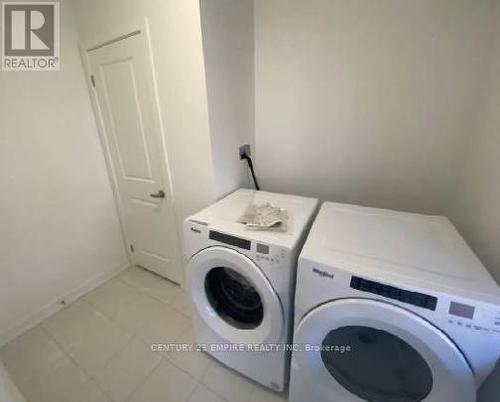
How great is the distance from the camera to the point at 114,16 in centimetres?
147

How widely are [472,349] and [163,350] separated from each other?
1.55 m

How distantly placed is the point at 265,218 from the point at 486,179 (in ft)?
3.23

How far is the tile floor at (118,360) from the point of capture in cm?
129

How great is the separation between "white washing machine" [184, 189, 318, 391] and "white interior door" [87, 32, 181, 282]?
650 millimetres

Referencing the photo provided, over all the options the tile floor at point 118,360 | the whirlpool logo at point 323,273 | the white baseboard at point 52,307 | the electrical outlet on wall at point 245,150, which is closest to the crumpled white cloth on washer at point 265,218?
the whirlpool logo at point 323,273

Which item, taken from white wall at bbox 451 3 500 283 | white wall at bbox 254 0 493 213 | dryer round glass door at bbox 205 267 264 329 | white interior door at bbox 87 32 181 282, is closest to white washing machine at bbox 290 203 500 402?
white wall at bbox 451 3 500 283

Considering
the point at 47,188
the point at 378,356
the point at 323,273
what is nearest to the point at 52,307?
the point at 47,188

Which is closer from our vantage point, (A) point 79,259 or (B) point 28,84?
(B) point 28,84

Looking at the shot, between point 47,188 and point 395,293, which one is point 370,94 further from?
point 47,188

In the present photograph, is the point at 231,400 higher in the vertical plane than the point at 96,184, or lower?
lower

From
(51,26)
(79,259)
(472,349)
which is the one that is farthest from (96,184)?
(472,349)

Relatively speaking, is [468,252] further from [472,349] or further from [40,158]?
[40,158]

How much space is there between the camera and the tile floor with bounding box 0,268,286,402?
51.0 inches

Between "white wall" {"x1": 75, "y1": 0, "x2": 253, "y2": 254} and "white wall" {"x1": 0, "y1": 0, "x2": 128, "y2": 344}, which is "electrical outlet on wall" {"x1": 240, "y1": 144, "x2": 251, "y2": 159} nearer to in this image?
"white wall" {"x1": 75, "y1": 0, "x2": 253, "y2": 254}
